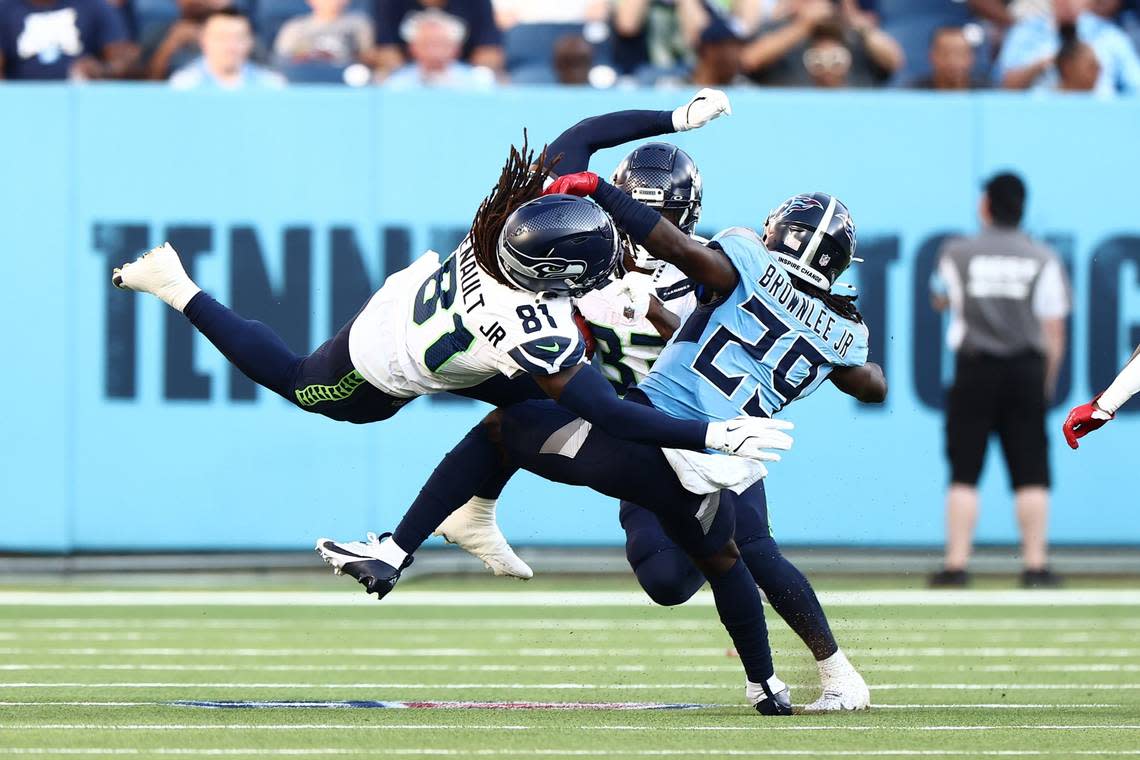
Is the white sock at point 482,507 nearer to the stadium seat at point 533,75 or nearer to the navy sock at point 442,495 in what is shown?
the navy sock at point 442,495

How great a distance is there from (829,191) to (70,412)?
13.6 ft

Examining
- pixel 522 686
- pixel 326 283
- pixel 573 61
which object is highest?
pixel 573 61

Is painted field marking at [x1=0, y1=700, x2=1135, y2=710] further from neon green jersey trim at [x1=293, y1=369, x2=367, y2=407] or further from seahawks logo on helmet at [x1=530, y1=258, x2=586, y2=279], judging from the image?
seahawks logo on helmet at [x1=530, y1=258, x2=586, y2=279]

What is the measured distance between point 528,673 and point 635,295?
5.83 ft

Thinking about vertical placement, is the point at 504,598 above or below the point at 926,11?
below

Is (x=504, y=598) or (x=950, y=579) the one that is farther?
(x=950, y=579)

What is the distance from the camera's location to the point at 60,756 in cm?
527

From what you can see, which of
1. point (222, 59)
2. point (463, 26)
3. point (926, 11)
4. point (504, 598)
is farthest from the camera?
point (926, 11)

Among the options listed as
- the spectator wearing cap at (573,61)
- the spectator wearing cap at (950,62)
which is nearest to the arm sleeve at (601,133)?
the spectator wearing cap at (573,61)

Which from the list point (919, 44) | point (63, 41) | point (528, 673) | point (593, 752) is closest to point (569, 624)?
point (528, 673)

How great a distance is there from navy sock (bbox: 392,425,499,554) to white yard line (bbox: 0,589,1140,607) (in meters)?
3.51

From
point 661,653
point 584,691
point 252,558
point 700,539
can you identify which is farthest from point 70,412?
point 700,539

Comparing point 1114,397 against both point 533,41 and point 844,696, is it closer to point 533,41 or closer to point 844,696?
point 844,696

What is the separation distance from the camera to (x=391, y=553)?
21.0 feet
